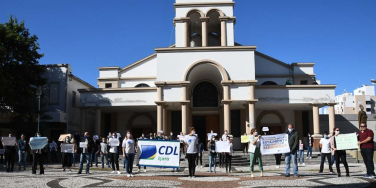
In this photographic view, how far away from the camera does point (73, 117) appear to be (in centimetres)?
3325

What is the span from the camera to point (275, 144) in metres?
14.2

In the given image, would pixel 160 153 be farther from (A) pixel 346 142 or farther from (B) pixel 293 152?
(A) pixel 346 142

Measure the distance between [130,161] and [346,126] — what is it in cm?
2790

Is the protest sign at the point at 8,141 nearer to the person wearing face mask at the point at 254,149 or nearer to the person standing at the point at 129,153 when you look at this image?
the person standing at the point at 129,153

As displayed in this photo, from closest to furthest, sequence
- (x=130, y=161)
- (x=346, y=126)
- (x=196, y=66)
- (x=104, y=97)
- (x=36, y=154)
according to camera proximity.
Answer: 1. (x=130, y=161)
2. (x=36, y=154)
3. (x=196, y=66)
4. (x=104, y=97)
5. (x=346, y=126)

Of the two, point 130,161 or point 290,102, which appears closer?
point 130,161

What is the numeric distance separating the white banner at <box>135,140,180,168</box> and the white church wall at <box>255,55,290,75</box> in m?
21.1

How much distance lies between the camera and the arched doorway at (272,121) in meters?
33.6

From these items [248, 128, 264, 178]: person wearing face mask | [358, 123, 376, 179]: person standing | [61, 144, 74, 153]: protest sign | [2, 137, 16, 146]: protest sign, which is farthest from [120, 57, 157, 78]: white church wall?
[358, 123, 376, 179]: person standing

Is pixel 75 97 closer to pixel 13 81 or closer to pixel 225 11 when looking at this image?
pixel 13 81

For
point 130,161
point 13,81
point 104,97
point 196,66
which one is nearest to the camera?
point 130,161

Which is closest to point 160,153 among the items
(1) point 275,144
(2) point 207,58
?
(1) point 275,144

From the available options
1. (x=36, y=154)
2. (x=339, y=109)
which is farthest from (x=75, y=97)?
(x=339, y=109)

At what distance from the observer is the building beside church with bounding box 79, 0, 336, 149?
28.9 meters
